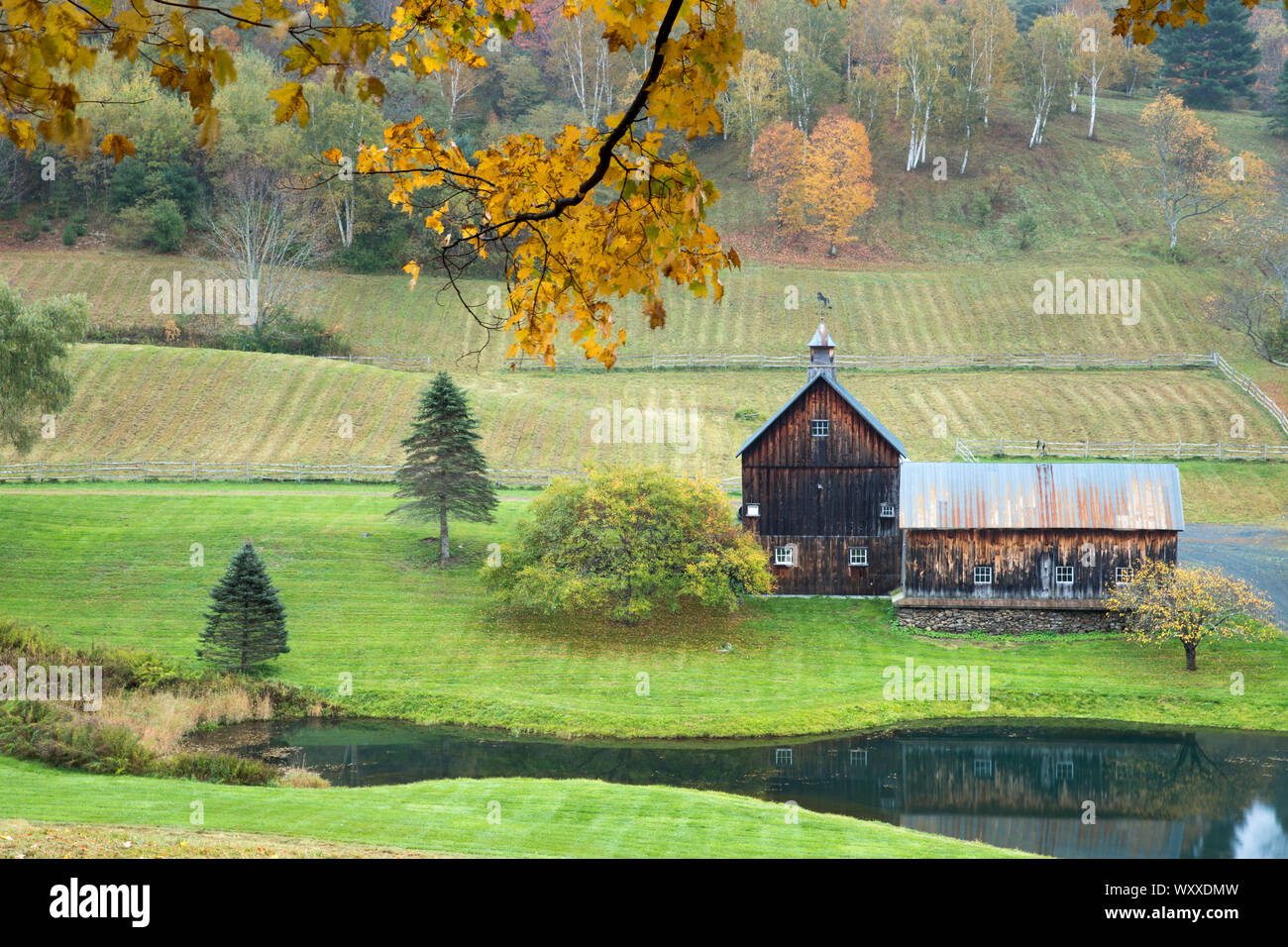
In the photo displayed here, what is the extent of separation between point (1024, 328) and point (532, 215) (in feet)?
232

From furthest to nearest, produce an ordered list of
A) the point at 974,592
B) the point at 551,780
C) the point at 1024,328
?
1. the point at 1024,328
2. the point at 974,592
3. the point at 551,780

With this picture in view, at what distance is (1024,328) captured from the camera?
71250 mm

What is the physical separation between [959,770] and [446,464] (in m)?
20.2

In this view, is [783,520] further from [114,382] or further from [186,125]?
[186,125]

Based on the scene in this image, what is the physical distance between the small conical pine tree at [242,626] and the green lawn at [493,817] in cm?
997

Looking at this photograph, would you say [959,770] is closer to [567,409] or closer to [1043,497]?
[1043,497]

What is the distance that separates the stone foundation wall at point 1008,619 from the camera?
33.8 m

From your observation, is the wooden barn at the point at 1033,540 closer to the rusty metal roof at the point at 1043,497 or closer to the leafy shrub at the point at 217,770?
the rusty metal roof at the point at 1043,497

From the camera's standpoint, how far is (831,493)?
3719 centimetres

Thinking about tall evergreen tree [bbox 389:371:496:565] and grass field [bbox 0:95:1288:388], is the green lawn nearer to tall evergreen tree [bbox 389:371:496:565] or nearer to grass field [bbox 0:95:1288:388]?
tall evergreen tree [bbox 389:371:496:565]

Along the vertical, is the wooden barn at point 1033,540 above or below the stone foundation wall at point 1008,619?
above

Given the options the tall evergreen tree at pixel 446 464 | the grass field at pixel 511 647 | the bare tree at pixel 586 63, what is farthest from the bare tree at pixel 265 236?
the tall evergreen tree at pixel 446 464

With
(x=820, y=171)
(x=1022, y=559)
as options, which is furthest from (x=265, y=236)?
(x=1022, y=559)
